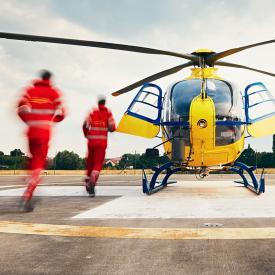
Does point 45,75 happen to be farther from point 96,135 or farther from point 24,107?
point 96,135

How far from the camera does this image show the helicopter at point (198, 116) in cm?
866

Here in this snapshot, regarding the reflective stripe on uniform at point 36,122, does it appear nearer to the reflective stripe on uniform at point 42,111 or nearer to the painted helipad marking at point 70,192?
the reflective stripe on uniform at point 42,111

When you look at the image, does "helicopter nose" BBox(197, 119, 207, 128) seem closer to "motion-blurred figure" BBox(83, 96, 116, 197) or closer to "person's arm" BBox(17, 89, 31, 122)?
"motion-blurred figure" BBox(83, 96, 116, 197)

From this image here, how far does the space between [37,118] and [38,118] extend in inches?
0.6

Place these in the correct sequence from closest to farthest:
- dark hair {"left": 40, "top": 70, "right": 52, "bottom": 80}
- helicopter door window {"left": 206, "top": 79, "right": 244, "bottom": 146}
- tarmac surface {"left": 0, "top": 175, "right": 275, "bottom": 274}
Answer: tarmac surface {"left": 0, "top": 175, "right": 275, "bottom": 274}, dark hair {"left": 40, "top": 70, "right": 52, "bottom": 80}, helicopter door window {"left": 206, "top": 79, "right": 244, "bottom": 146}

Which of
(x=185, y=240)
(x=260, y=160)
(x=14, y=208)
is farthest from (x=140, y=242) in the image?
(x=260, y=160)

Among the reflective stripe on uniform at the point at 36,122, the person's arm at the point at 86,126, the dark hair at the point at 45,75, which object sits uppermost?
the dark hair at the point at 45,75

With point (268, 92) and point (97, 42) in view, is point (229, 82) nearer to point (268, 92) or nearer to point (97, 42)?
point (268, 92)

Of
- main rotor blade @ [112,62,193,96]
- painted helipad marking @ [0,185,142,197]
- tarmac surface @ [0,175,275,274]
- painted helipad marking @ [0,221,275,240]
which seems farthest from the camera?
main rotor blade @ [112,62,193,96]

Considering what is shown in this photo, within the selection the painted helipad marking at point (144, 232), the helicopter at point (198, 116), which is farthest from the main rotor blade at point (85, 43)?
the painted helipad marking at point (144, 232)

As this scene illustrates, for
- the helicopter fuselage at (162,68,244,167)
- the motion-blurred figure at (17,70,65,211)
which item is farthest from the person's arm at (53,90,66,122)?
the helicopter fuselage at (162,68,244,167)

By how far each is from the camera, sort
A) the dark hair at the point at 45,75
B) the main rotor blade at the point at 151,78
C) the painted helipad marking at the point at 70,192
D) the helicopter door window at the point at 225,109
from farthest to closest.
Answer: the main rotor blade at the point at 151,78
the painted helipad marking at the point at 70,192
the helicopter door window at the point at 225,109
the dark hair at the point at 45,75

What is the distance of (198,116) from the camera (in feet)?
28.0

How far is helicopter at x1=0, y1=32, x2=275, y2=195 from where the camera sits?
8664 millimetres
